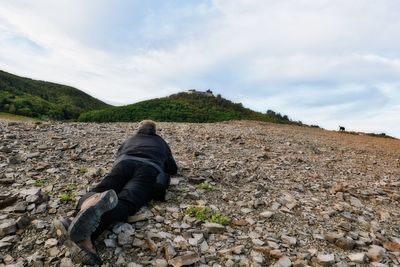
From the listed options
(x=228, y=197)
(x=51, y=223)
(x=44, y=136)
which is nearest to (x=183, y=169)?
(x=228, y=197)

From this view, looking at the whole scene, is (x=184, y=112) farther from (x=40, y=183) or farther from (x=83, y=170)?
(x=40, y=183)

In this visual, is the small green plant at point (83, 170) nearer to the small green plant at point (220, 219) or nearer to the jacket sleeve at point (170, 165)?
the jacket sleeve at point (170, 165)

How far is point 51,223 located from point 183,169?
4926 mm

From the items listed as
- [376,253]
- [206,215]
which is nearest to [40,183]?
[206,215]

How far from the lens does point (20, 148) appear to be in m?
12.0

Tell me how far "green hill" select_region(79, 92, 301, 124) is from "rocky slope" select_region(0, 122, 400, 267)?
31.6 m

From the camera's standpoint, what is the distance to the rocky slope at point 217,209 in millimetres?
6086

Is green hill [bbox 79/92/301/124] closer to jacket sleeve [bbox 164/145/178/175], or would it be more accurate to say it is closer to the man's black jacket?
jacket sleeve [bbox 164/145/178/175]

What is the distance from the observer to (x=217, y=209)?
26.0 feet

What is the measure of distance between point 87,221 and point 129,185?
1677 millimetres

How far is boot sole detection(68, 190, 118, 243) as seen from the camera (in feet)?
18.3

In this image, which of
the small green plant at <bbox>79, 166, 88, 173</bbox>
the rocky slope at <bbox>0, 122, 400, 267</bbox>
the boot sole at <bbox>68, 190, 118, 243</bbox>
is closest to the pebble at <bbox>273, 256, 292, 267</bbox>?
the rocky slope at <bbox>0, 122, 400, 267</bbox>

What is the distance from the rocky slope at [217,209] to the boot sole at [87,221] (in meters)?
0.41

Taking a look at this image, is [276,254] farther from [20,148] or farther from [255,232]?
[20,148]
